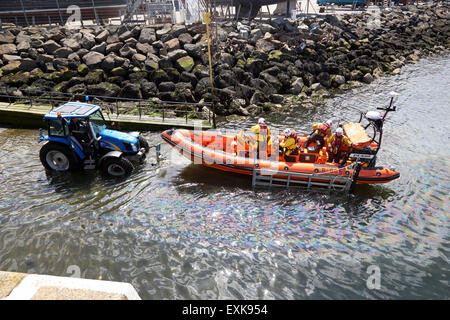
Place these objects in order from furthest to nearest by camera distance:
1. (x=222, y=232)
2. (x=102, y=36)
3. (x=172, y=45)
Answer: (x=102, y=36), (x=172, y=45), (x=222, y=232)

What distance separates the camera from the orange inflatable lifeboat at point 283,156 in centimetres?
955

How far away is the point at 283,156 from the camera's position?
10.2 metres

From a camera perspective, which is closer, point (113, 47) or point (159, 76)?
point (159, 76)

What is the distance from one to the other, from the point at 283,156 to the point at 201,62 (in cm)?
1088

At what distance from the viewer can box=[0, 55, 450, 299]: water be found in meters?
6.74

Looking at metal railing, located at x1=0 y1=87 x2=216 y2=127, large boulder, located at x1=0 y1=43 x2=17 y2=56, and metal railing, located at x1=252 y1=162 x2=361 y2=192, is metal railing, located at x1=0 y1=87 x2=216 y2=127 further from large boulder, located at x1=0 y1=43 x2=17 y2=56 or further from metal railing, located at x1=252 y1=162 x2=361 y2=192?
metal railing, located at x1=252 y1=162 x2=361 y2=192

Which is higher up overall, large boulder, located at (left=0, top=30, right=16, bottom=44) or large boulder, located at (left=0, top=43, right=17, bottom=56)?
large boulder, located at (left=0, top=30, right=16, bottom=44)

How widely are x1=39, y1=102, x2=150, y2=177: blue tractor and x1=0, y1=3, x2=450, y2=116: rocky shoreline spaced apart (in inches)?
195

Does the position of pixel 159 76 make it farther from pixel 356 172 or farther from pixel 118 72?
pixel 356 172

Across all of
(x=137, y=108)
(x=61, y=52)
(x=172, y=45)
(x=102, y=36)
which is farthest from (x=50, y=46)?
(x=137, y=108)

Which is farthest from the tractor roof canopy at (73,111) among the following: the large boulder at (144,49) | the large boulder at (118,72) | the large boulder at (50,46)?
the large boulder at (50,46)

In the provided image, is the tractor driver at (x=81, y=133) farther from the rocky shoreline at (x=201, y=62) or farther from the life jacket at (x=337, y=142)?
the life jacket at (x=337, y=142)

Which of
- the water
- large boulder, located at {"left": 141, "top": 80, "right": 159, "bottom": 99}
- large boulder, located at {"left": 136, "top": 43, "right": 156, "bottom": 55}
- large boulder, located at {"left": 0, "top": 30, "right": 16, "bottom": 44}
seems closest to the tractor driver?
the water
